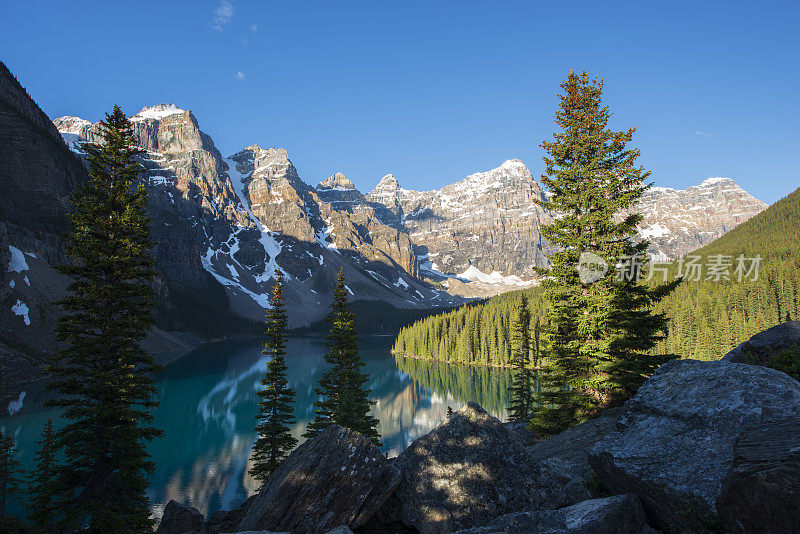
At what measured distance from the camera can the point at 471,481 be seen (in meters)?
7.84

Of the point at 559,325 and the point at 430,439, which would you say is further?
the point at 559,325

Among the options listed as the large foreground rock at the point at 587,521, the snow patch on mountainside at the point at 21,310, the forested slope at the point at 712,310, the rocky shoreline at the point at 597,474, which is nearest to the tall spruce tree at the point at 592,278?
the rocky shoreline at the point at 597,474

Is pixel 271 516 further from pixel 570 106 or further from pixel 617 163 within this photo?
pixel 570 106

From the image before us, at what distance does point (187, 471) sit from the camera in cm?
3975

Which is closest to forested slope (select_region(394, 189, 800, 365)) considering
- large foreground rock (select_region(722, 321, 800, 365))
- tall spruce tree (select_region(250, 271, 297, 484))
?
large foreground rock (select_region(722, 321, 800, 365))

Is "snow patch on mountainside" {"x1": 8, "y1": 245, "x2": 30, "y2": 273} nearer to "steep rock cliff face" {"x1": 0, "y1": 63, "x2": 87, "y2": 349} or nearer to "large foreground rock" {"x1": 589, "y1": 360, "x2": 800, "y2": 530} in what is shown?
"steep rock cliff face" {"x1": 0, "y1": 63, "x2": 87, "y2": 349}

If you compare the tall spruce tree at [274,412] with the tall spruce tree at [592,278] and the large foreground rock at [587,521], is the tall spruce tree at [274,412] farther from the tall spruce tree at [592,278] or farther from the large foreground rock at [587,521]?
the large foreground rock at [587,521]

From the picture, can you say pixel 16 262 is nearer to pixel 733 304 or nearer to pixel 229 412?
pixel 229 412

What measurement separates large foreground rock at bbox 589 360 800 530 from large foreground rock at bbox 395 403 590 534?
1.17 m

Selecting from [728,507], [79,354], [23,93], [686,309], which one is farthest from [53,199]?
[686,309]

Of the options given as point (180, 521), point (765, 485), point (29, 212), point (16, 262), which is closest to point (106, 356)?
point (180, 521)

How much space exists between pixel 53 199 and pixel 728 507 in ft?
553

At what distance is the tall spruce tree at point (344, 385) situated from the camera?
27.7 m

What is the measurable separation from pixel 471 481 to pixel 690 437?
157 inches
